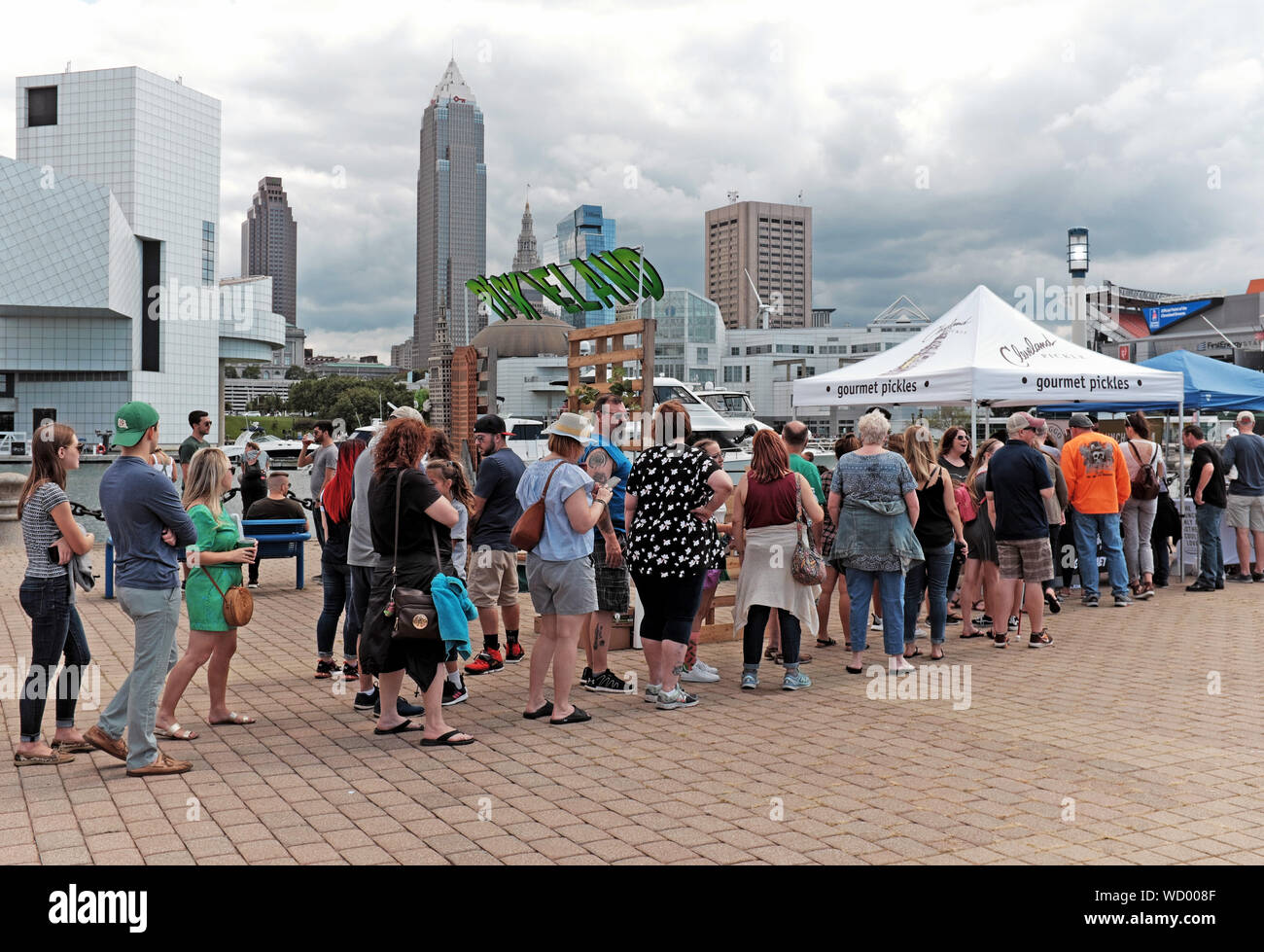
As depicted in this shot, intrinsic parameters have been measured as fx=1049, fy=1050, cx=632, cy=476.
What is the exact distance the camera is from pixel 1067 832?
14.6 feet

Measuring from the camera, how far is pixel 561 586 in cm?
627

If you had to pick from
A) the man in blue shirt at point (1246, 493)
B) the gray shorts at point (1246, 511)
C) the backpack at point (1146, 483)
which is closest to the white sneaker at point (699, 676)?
the backpack at point (1146, 483)

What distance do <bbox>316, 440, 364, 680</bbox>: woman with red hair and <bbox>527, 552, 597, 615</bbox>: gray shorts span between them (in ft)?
5.19

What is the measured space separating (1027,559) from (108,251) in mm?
46929

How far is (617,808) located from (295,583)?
9.21m

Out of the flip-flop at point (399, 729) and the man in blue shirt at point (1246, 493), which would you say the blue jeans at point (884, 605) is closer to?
the flip-flop at point (399, 729)

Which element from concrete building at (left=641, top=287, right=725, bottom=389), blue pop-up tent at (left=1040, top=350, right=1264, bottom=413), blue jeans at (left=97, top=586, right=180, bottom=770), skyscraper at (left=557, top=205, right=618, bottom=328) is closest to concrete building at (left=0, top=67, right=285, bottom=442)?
blue pop-up tent at (left=1040, top=350, right=1264, bottom=413)

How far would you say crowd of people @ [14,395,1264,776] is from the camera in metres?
5.30

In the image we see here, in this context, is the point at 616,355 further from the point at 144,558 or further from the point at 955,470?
the point at 144,558

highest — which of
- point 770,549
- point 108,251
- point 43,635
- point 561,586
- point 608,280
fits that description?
point 108,251

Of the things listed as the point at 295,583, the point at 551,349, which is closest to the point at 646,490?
the point at 295,583

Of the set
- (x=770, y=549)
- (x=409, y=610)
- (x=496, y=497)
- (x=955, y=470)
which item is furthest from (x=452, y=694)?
(x=955, y=470)

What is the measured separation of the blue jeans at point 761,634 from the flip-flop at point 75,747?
406 centimetres

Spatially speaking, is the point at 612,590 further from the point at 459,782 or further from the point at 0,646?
the point at 0,646
